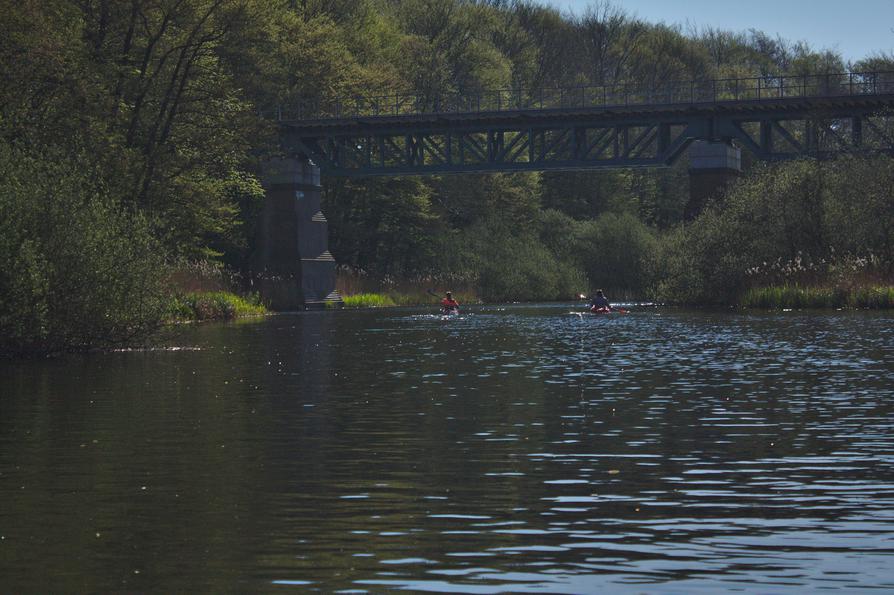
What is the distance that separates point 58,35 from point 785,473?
35852 millimetres

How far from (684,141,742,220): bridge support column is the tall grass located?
11.6 metres

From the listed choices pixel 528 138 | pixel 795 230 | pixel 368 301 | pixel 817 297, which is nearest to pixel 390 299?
pixel 368 301

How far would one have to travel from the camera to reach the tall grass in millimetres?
53969

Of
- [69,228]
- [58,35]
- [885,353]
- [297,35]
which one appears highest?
[297,35]

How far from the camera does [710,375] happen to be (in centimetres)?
2561

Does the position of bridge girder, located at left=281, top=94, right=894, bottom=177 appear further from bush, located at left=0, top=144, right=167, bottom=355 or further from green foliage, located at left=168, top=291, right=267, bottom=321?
bush, located at left=0, top=144, right=167, bottom=355

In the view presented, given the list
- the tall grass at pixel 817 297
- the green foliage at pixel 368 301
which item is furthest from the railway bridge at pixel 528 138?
the tall grass at pixel 817 297

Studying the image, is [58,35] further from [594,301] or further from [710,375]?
[710,375]

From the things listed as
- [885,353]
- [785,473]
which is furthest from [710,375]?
[785,473]

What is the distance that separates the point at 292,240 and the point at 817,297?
1178 inches

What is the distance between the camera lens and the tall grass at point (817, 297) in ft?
177

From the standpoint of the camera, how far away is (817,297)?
5622 cm

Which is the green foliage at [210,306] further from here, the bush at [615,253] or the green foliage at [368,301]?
the bush at [615,253]

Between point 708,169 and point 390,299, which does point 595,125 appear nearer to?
point 708,169
